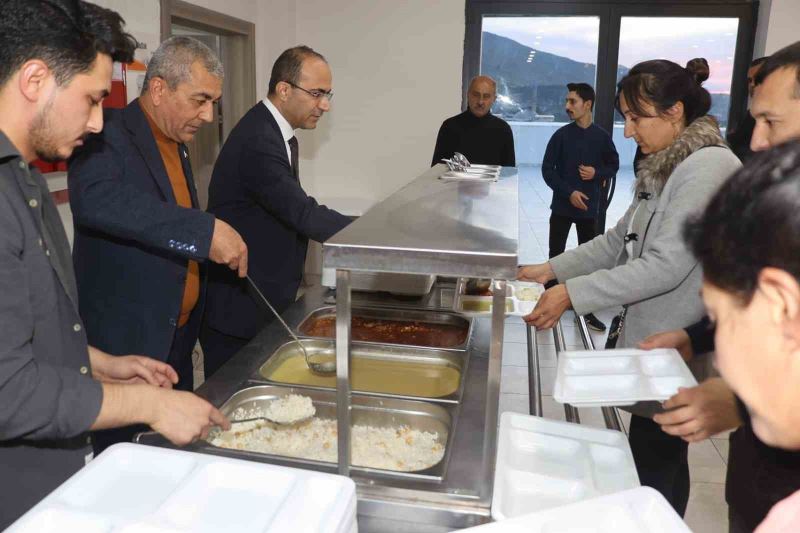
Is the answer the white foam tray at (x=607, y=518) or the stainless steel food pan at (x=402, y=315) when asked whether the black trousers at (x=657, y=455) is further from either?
the white foam tray at (x=607, y=518)

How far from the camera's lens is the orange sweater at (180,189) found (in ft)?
6.59

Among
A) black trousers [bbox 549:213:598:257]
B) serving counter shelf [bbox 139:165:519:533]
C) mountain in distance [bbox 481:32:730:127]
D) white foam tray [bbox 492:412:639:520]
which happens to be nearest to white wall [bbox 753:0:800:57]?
mountain in distance [bbox 481:32:730:127]

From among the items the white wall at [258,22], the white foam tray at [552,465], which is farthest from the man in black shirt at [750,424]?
the white wall at [258,22]

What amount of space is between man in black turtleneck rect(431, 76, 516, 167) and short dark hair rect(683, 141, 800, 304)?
4.16 meters

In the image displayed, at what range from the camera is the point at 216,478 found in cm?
92

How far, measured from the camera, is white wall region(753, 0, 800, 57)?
488 centimetres

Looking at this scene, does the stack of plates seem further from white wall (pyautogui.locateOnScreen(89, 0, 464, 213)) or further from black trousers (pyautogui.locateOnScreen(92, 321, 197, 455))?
white wall (pyautogui.locateOnScreen(89, 0, 464, 213))

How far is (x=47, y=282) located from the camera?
3.74 feet

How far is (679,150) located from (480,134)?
3.16 meters

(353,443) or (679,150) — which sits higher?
(679,150)

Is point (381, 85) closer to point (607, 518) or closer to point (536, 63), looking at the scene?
point (536, 63)

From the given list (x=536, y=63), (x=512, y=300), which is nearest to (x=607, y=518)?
(x=512, y=300)

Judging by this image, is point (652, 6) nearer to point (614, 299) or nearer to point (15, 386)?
point (614, 299)

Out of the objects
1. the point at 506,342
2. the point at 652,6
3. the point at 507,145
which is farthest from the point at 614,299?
the point at 652,6
